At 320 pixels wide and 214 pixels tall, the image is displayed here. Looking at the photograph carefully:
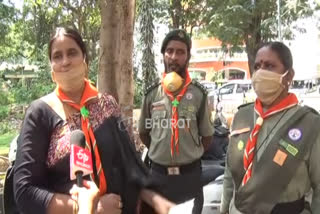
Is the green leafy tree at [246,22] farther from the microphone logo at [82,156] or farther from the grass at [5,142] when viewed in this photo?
the microphone logo at [82,156]

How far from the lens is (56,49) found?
207cm

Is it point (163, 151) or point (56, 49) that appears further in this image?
point (163, 151)

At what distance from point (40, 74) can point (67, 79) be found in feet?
67.0

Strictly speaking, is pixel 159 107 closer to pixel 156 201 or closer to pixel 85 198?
pixel 156 201

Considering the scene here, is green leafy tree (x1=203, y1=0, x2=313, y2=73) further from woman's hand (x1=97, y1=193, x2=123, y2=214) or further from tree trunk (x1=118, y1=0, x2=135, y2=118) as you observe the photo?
woman's hand (x1=97, y1=193, x2=123, y2=214)

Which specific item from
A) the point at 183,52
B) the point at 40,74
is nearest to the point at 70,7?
the point at 40,74

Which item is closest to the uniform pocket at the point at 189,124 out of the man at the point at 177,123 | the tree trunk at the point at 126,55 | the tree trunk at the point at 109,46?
the man at the point at 177,123

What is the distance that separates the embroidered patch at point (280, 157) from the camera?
2.46 meters

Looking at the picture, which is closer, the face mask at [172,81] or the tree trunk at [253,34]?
the face mask at [172,81]

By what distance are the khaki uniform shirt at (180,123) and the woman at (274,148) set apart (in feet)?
3.31

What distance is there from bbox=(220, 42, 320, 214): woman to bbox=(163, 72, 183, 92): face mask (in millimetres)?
1150

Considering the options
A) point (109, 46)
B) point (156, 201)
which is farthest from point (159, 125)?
point (109, 46)

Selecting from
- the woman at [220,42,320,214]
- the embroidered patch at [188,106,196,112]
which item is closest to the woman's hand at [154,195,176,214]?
the woman at [220,42,320,214]

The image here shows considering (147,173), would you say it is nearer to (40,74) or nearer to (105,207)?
(105,207)
